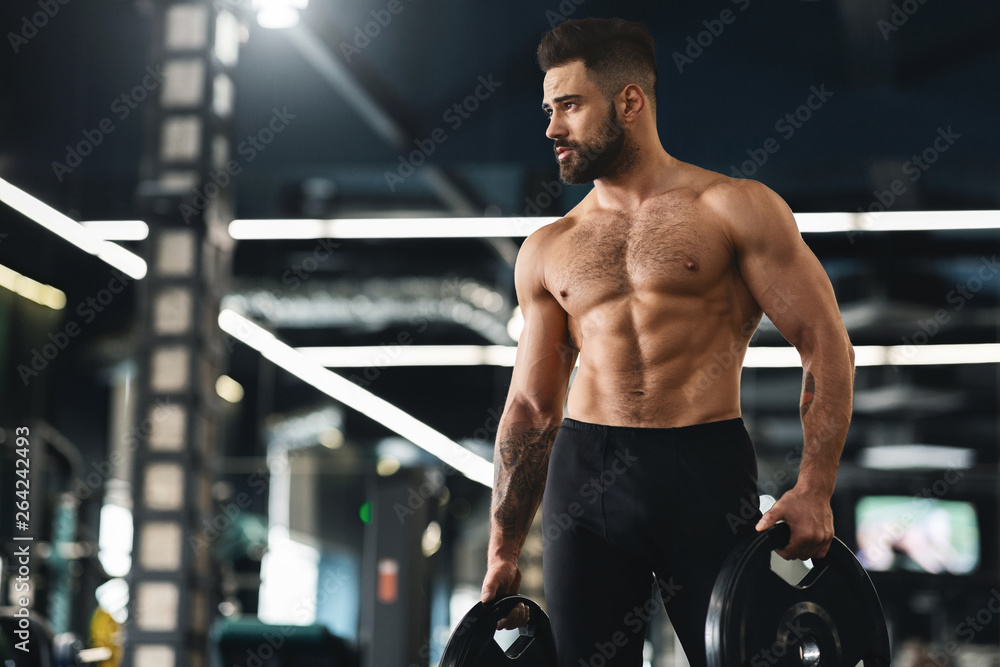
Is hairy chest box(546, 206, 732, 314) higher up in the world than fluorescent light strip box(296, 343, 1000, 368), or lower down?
lower down

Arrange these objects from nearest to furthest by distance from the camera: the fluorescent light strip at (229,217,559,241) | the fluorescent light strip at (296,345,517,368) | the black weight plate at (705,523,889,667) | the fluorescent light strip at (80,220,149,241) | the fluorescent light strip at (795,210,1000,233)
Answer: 1. the black weight plate at (705,523,889,667)
2. the fluorescent light strip at (795,210,1000,233)
3. the fluorescent light strip at (229,217,559,241)
4. the fluorescent light strip at (80,220,149,241)
5. the fluorescent light strip at (296,345,517,368)

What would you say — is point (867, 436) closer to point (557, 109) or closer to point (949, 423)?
point (949, 423)

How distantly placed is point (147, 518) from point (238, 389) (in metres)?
5.44

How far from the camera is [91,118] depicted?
537cm

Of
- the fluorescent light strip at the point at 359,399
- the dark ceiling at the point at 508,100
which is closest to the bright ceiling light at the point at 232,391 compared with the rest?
the fluorescent light strip at the point at 359,399

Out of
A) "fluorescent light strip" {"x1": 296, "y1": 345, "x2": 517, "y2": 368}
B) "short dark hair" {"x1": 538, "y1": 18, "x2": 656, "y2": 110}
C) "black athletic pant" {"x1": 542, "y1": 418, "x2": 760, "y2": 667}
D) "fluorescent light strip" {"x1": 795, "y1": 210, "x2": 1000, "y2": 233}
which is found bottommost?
"black athletic pant" {"x1": 542, "y1": 418, "x2": 760, "y2": 667}

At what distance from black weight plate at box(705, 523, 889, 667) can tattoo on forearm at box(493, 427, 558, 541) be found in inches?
20.1

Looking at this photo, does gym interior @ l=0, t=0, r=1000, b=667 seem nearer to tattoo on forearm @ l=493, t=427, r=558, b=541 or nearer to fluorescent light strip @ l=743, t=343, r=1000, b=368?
tattoo on forearm @ l=493, t=427, r=558, b=541

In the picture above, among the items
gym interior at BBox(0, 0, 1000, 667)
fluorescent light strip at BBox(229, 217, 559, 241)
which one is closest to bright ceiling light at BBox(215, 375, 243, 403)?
gym interior at BBox(0, 0, 1000, 667)

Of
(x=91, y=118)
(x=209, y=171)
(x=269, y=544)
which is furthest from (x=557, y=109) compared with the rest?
(x=269, y=544)

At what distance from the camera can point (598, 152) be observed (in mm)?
1863

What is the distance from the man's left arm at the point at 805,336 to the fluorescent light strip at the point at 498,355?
22.8 ft

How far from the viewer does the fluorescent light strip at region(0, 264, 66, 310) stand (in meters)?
5.13

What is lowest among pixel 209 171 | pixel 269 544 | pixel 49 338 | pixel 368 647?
pixel 368 647
